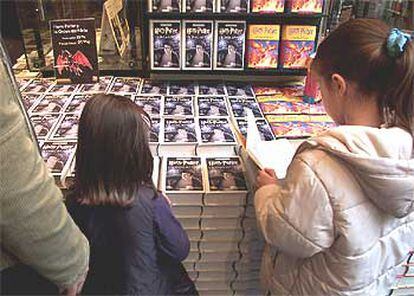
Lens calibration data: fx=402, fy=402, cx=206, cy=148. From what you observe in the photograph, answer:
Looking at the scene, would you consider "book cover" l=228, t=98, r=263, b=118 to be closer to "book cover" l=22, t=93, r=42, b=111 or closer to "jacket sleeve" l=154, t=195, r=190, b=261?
"jacket sleeve" l=154, t=195, r=190, b=261

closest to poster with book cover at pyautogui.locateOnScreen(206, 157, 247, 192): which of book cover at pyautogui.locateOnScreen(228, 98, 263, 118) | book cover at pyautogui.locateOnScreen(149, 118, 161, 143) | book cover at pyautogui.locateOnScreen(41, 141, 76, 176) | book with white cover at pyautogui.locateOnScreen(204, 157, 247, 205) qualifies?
book with white cover at pyautogui.locateOnScreen(204, 157, 247, 205)

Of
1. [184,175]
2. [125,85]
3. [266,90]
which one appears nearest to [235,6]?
[266,90]

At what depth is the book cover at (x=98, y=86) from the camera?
77.1 inches

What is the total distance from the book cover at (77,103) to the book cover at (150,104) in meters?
0.22

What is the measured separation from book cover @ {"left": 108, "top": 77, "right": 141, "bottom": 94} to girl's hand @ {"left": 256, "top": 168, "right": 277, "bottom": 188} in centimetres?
93

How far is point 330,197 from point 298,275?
0.34 m

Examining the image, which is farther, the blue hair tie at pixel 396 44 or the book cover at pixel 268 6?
the book cover at pixel 268 6

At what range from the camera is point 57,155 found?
147 centimetres

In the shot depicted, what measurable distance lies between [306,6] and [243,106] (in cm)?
56

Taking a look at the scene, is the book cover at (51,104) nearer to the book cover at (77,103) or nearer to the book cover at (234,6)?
the book cover at (77,103)

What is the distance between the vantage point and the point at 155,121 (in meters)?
1.71

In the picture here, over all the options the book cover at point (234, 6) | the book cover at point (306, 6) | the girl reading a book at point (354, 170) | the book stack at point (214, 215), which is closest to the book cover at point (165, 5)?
the book cover at point (234, 6)

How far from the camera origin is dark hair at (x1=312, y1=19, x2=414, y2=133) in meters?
0.90

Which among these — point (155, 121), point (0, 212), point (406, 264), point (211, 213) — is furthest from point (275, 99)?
point (0, 212)
